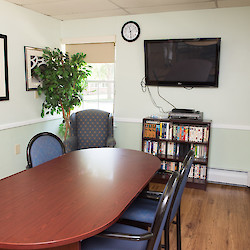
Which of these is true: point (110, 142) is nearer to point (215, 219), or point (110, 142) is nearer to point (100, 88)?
point (100, 88)

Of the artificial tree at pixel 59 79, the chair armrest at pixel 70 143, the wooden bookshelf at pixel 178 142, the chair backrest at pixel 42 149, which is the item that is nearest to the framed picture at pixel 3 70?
the artificial tree at pixel 59 79

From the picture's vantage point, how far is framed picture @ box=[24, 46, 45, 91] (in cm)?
420

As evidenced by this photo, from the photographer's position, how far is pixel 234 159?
14.0ft

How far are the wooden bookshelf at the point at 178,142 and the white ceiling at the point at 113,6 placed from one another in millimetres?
1572

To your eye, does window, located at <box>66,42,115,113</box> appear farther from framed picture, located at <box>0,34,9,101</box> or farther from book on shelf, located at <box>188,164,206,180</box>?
book on shelf, located at <box>188,164,206,180</box>

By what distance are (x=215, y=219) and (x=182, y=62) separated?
87.9 inches

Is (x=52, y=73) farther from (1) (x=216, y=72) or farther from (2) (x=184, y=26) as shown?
(1) (x=216, y=72)

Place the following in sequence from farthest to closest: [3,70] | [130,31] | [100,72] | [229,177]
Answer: [100,72]
[130,31]
[229,177]
[3,70]

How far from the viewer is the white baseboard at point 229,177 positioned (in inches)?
166

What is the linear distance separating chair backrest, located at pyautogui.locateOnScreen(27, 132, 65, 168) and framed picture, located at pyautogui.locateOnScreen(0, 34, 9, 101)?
1329mm

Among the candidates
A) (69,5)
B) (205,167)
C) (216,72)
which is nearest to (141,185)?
(205,167)

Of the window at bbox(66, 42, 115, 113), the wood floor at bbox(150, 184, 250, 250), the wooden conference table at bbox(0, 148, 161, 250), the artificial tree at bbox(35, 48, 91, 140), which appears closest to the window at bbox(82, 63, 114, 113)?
the window at bbox(66, 42, 115, 113)

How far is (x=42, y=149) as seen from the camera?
9.14 feet

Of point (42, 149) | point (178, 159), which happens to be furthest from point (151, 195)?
point (178, 159)
